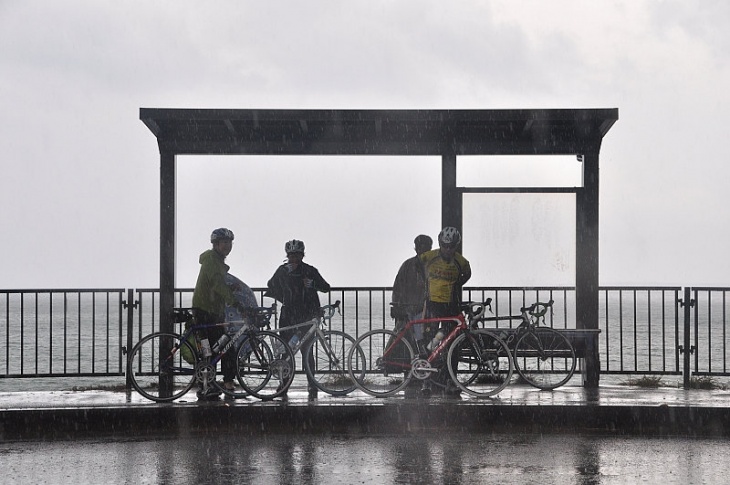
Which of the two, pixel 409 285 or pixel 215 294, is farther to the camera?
pixel 409 285

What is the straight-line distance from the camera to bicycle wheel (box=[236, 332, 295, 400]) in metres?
9.66

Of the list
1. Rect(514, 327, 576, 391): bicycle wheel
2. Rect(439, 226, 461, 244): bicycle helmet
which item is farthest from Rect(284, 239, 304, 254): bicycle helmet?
Rect(514, 327, 576, 391): bicycle wheel

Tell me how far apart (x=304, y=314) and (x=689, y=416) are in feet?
13.5

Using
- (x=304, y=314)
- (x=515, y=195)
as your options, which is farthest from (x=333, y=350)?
(x=515, y=195)

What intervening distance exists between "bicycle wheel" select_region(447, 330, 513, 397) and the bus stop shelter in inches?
55.7

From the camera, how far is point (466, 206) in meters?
11.1

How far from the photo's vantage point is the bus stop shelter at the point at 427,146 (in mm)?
10719

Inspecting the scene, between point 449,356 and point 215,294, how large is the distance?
2.58 metres

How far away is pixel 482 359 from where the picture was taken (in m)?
9.80

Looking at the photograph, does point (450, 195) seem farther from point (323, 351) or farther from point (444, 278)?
point (323, 351)

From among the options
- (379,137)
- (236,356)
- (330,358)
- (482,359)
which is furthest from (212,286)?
(482,359)

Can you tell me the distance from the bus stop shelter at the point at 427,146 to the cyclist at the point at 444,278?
1118 millimetres

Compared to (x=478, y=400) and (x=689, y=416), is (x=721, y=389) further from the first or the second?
(x=478, y=400)

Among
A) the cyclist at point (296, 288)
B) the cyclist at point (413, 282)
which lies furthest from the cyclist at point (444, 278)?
the cyclist at point (296, 288)
